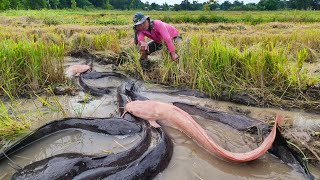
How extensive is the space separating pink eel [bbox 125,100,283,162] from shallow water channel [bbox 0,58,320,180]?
3.1 inches

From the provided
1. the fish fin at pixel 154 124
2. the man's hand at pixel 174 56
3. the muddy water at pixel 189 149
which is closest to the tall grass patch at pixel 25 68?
the muddy water at pixel 189 149

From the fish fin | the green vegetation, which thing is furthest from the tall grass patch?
the fish fin

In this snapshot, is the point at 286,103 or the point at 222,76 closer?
the point at 286,103

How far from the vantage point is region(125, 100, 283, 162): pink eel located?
239cm

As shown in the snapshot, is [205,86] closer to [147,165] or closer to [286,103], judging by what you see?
[286,103]

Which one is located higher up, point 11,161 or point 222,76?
point 222,76

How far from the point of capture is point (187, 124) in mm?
2910

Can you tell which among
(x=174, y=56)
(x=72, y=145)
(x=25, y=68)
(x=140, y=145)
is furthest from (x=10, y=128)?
(x=174, y=56)

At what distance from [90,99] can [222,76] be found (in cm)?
194

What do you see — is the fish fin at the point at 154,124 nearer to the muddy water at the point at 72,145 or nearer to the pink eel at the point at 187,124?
the pink eel at the point at 187,124

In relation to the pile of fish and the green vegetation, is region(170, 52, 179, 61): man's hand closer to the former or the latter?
the pile of fish

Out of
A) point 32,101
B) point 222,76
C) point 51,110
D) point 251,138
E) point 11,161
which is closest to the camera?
point 11,161

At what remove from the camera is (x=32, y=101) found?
13.0 feet

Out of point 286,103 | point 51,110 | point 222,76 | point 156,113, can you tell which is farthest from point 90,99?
point 286,103
